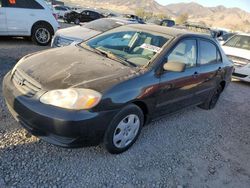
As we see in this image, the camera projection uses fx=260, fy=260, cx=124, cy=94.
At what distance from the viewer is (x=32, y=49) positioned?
798cm

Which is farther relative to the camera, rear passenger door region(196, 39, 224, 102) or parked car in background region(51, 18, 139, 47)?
parked car in background region(51, 18, 139, 47)

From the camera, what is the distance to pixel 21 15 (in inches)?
321

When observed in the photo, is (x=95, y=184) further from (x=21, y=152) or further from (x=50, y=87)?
(x=50, y=87)

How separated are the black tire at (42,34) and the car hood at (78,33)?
3.80 ft

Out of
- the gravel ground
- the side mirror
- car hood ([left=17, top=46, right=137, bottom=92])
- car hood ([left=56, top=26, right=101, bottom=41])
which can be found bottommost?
the gravel ground

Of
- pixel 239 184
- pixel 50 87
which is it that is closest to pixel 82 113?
pixel 50 87

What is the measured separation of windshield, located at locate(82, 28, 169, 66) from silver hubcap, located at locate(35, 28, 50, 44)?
4973 mm

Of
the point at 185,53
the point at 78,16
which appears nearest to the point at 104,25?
the point at 185,53

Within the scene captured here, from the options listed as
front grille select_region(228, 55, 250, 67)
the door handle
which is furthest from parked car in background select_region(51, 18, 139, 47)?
front grille select_region(228, 55, 250, 67)

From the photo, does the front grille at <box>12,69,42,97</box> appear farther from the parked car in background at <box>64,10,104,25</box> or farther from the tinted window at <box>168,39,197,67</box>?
the parked car in background at <box>64,10,104,25</box>

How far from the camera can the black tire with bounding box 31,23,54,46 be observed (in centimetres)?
858

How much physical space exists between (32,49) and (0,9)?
1.45 m

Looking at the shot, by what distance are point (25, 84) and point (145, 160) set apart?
70.0 inches

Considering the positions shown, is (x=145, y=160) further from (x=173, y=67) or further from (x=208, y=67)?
(x=208, y=67)
